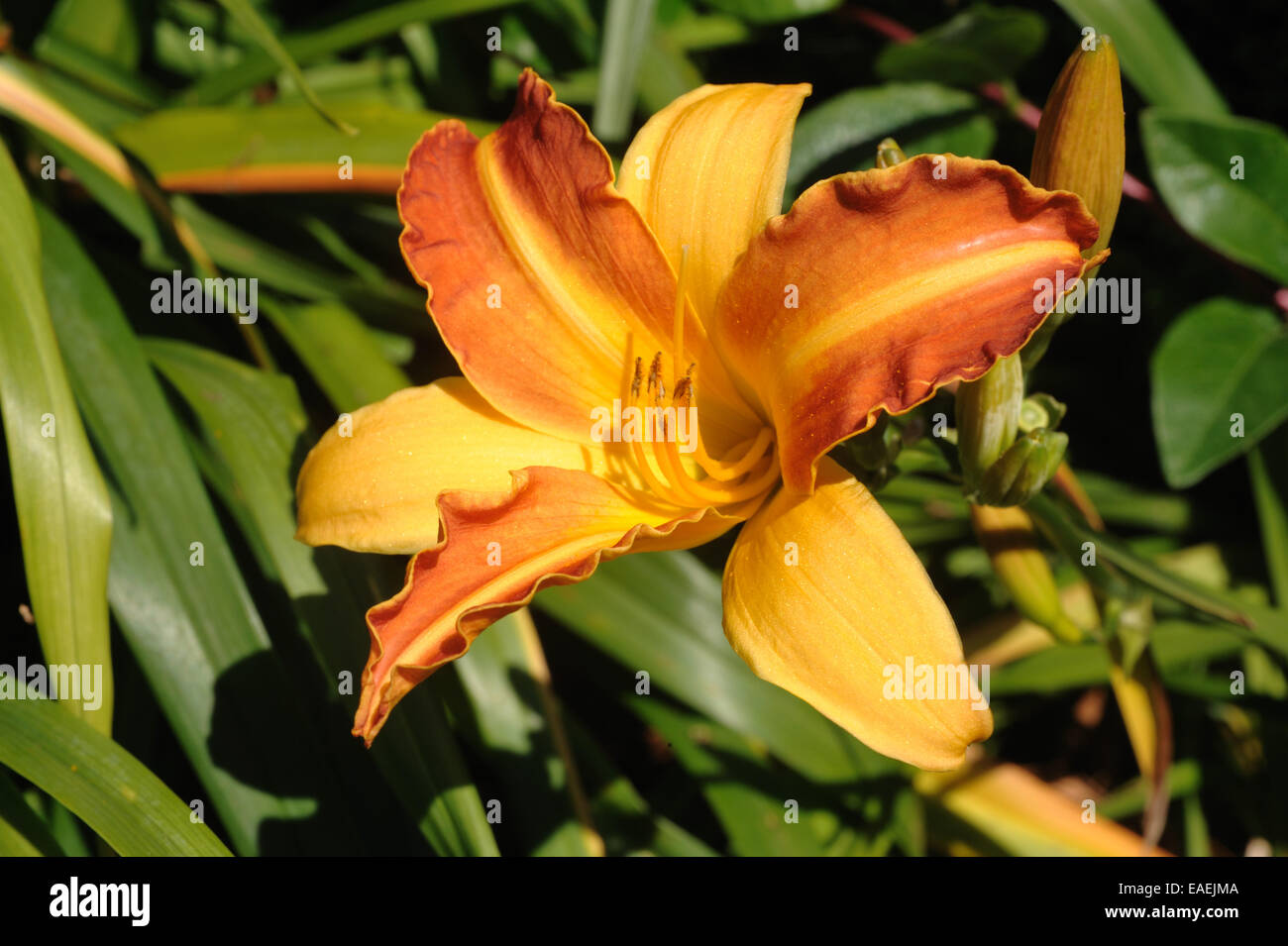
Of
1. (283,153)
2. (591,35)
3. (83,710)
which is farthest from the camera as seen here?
(591,35)

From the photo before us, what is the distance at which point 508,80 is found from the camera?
1670 millimetres

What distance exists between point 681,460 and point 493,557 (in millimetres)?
254

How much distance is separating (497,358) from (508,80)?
0.86 meters

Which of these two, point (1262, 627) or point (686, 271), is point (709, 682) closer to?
point (686, 271)

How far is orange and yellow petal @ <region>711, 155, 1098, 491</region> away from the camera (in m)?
0.77

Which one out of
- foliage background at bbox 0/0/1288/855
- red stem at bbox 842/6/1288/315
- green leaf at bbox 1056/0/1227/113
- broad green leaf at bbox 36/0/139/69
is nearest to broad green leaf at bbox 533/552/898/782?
foliage background at bbox 0/0/1288/855

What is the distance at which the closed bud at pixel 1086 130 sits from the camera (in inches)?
34.5

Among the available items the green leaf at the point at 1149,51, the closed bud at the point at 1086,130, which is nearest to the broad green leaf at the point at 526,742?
the closed bud at the point at 1086,130

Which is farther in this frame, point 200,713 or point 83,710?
point 200,713

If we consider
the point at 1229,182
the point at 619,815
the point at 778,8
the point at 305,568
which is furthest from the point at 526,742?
the point at 1229,182

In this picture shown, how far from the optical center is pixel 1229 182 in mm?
1418

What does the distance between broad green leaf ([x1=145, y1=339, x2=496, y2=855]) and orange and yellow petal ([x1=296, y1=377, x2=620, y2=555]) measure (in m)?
0.17

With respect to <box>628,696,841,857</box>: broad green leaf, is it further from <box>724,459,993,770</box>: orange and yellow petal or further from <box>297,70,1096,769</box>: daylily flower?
<box>724,459,993,770</box>: orange and yellow petal
